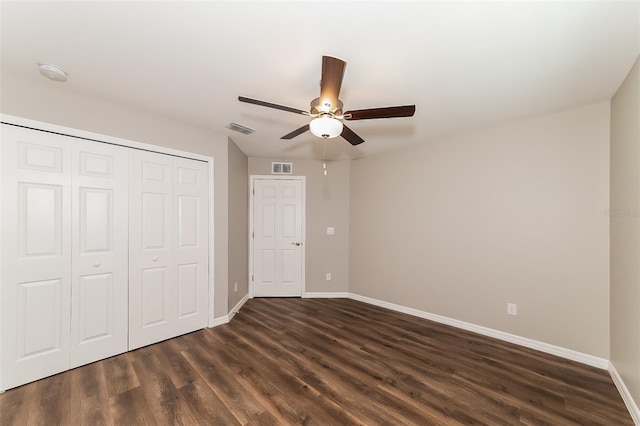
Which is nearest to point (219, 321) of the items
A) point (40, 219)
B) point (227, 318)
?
point (227, 318)

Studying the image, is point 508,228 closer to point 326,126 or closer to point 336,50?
point 326,126

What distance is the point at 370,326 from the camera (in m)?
3.34

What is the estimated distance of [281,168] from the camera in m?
4.61

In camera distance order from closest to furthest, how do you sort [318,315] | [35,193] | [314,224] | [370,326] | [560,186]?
[35,193]
[560,186]
[370,326]
[318,315]
[314,224]

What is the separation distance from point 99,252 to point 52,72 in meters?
1.56

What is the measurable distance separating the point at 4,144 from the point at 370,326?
3966 millimetres

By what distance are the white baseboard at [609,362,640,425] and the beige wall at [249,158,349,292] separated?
3.20m

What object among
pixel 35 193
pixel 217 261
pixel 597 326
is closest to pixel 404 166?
pixel 597 326

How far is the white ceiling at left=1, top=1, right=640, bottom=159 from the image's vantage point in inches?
55.9

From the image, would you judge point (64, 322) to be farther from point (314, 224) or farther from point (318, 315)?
point (314, 224)

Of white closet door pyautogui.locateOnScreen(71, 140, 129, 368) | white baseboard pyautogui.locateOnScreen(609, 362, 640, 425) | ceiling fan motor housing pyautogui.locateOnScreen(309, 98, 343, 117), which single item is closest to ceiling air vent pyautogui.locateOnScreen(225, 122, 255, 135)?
white closet door pyautogui.locateOnScreen(71, 140, 129, 368)

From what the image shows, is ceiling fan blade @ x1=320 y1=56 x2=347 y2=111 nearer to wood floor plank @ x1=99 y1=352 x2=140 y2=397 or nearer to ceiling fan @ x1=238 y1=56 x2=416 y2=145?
ceiling fan @ x1=238 y1=56 x2=416 y2=145

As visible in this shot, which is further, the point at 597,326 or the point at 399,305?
the point at 399,305

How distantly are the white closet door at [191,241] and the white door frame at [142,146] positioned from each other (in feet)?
0.16
